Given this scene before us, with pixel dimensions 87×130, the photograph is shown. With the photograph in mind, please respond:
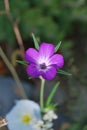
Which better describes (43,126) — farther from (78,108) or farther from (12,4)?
(12,4)

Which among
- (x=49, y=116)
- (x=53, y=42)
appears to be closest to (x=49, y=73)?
(x=49, y=116)

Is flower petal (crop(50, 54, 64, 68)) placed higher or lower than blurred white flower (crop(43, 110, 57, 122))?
lower

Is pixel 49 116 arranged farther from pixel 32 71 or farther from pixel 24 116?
pixel 32 71

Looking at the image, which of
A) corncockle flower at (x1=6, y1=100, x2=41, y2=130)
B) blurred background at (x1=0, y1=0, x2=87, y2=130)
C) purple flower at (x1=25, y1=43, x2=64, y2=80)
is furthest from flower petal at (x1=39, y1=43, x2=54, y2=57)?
blurred background at (x1=0, y1=0, x2=87, y2=130)

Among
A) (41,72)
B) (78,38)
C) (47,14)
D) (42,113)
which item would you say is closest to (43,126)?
(42,113)

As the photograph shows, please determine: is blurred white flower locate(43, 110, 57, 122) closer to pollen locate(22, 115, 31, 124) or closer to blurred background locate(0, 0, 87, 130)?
pollen locate(22, 115, 31, 124)

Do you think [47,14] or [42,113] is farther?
[47,14]

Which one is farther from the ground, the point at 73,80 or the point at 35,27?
the point at 35,27

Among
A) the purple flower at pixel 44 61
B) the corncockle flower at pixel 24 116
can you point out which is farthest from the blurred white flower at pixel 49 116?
the purple flower at pixel 44 61
